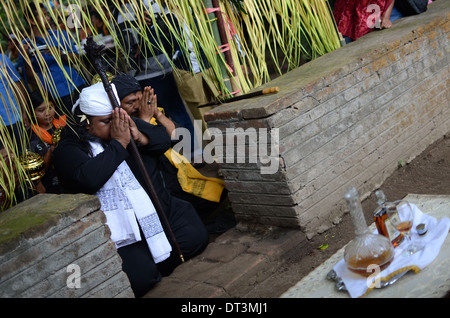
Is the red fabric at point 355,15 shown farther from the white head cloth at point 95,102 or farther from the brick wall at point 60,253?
the brick wall at point 60,253

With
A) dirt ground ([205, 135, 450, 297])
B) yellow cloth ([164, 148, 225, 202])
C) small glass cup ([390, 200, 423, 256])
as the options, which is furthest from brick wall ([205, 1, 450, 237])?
small glass cup ([390, 200, 423, 256])

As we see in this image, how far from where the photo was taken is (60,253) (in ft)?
9.16

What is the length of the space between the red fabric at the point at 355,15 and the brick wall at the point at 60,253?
3159 millimetres

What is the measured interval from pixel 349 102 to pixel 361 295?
171 centimetres

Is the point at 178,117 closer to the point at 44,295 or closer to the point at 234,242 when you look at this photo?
the point at 234,242

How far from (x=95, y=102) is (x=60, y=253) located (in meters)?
1.20

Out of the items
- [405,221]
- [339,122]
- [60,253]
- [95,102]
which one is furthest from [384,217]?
[95,102]

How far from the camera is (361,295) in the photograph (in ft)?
8.76

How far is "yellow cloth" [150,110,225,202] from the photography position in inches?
168

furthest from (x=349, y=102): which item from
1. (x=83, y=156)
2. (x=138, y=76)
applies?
(x=138, y=76)

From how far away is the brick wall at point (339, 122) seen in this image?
360cm

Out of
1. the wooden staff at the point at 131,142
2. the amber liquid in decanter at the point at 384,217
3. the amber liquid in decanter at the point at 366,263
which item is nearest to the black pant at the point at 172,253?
the wooden staff at the point at 131,142

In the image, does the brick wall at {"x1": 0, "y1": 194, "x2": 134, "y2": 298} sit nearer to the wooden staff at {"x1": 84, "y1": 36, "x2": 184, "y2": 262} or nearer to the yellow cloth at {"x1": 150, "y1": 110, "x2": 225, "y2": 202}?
the wooden staff at {"x1": 84, "y1": 36, "x2": 184, "y2": 262}

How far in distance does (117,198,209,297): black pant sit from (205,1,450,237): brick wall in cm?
34
